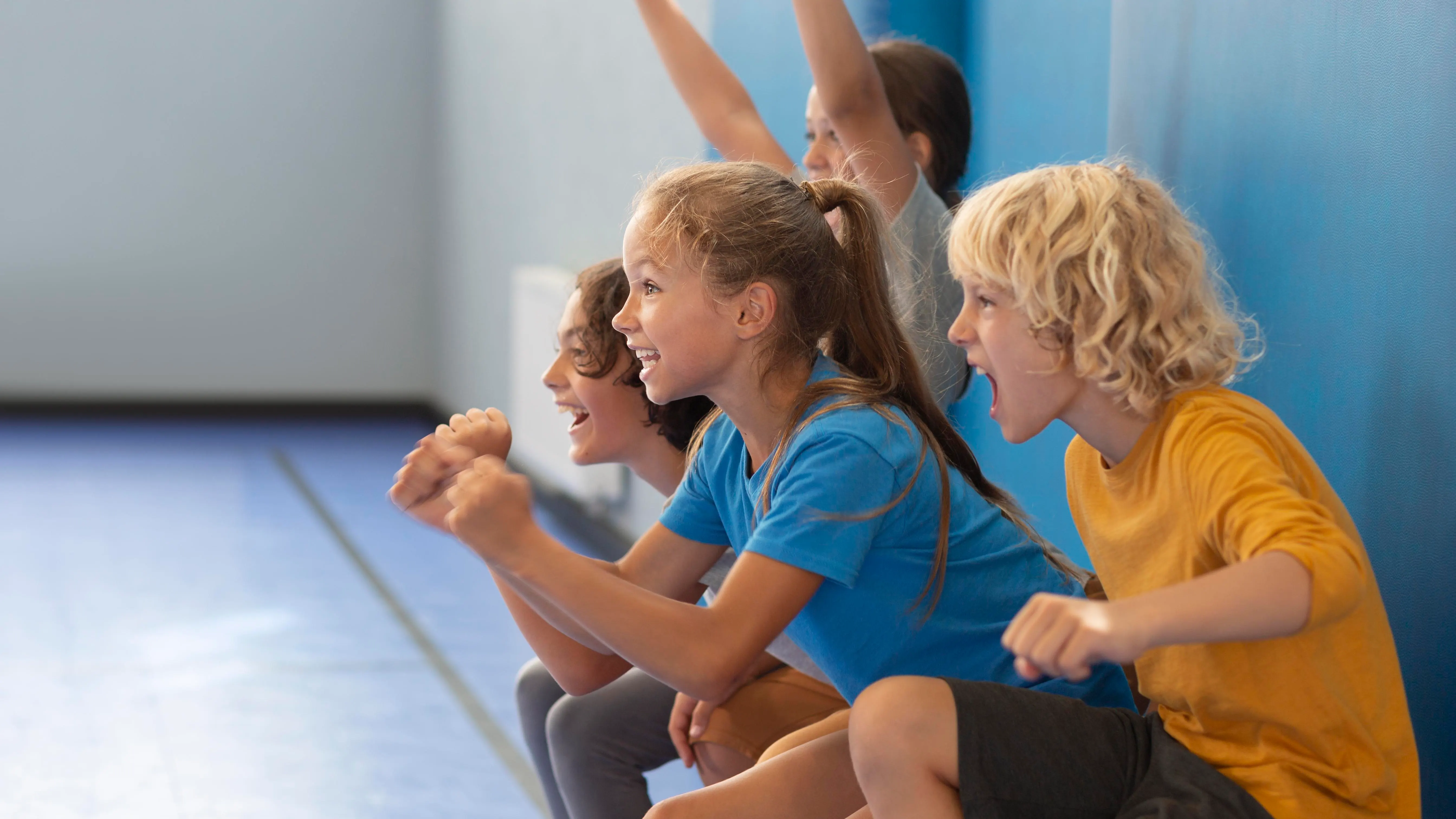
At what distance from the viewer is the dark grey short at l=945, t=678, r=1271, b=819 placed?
1049mm

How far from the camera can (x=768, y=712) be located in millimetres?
1649

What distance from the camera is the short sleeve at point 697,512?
1.45 metres

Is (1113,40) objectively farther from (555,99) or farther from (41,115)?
(41,115)

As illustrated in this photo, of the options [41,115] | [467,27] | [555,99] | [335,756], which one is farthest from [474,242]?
[335,756]

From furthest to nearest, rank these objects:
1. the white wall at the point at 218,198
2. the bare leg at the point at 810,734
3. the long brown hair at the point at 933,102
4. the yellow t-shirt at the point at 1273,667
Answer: the white wall at the point at 218,198 < the long brown hair at the point at 933,102 < the bare leg at the point at 810,734 < the yellow t-shirt at the point at 1273,667

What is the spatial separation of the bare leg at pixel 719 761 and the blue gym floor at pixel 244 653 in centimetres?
71

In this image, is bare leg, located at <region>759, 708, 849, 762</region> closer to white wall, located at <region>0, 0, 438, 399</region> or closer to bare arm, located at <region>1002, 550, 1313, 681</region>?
bare arm, located at <region>1002, 550, 1313, 681</region>

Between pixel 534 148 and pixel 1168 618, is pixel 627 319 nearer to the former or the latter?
pixel 1168 618

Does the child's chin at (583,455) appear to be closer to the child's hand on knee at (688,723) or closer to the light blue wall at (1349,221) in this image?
the child's hand on knee at (688,723)

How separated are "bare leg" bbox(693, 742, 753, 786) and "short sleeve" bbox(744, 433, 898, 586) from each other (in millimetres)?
491

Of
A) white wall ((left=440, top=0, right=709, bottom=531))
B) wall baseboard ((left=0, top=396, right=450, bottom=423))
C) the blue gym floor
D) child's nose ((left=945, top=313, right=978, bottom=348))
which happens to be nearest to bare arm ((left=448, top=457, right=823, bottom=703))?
child's nose ((left=945, top=313, right=978, bottom=348))

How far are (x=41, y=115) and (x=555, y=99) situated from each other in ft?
8.53

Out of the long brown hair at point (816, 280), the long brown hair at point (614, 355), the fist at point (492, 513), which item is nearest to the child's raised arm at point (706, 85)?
the long brown hair at point (614, 355)

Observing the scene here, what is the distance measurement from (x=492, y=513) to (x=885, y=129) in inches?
33.1
